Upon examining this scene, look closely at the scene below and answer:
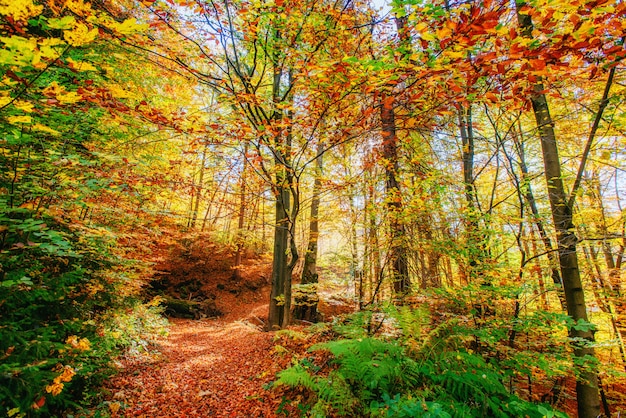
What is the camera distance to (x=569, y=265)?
3570 mm

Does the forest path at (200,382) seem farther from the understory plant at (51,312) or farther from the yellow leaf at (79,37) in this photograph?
the yellow leaf at (79,37)

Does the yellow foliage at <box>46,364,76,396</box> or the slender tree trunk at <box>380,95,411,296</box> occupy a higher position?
the slender tree trunk at <box>380,95,411,296</box>

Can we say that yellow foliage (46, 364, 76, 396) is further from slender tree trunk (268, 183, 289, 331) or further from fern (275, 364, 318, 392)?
slender tree trunk (268, 183, 289, 331)

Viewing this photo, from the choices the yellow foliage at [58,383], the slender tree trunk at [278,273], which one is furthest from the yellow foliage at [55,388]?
the slender tree trunk at [278,273]

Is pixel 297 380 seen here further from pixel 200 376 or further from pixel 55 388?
pixel 200 376

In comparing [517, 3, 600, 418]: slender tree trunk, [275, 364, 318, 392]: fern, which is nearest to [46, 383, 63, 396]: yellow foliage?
[275, 364, 318, 392]: fern

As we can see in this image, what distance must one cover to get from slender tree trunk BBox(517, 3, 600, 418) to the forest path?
3990 mm

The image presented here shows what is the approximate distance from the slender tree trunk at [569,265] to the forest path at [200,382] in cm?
399

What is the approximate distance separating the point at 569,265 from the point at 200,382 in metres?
5.81

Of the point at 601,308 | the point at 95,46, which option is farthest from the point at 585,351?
the point at 95,46

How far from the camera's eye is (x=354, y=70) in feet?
8.82

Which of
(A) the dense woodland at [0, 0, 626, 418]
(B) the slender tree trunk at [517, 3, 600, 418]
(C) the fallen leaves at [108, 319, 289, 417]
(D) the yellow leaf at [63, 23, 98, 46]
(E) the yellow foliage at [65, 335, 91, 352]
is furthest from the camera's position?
(C) the fallen leaves at [108, 319, 289, 417]

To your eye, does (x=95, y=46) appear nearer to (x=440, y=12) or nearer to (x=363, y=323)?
(x=440, y=12)

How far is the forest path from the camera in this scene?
3.51 m
